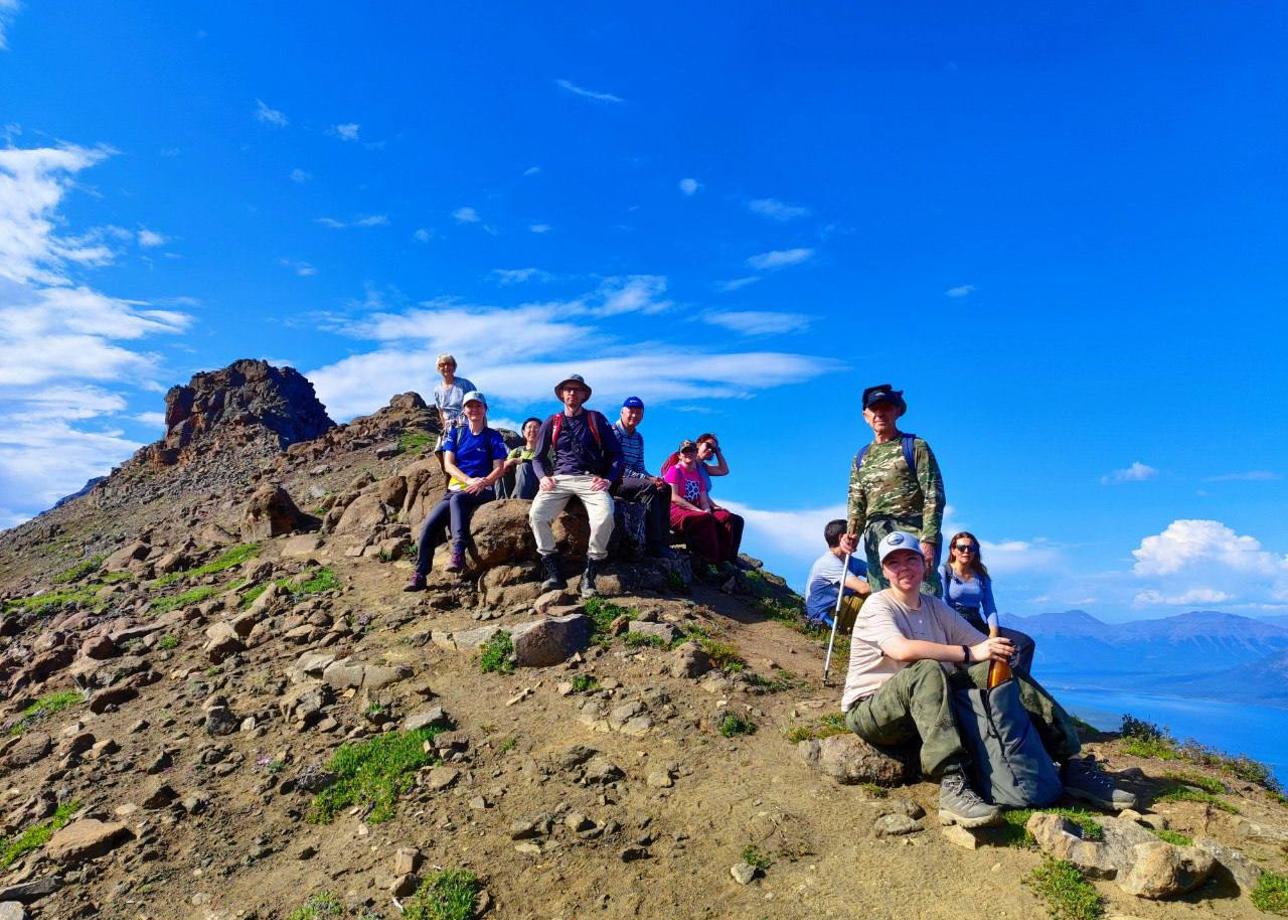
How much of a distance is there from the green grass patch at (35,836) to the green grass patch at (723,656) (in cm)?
721

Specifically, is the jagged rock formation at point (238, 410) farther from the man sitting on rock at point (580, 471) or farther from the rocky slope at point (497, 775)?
the man sitting on rock at point (580, 471)

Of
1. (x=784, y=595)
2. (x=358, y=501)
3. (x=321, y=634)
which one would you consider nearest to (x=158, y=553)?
(x=358, y=501)

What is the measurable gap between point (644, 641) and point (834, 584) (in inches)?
116

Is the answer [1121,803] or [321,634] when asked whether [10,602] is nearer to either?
[321,634]

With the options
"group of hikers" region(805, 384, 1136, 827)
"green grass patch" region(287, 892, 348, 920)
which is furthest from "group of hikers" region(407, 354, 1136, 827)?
"green grass patch" region(287, 892, 348, 920)

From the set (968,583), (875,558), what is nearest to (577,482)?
(875,558)

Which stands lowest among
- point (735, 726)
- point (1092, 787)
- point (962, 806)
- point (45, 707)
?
point (1092, 787)

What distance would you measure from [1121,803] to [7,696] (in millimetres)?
16209

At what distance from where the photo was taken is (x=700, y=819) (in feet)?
21.7

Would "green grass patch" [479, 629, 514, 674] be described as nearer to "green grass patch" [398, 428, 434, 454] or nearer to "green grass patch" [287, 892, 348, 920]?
"green grass patch" [287, 892, 348, 920]

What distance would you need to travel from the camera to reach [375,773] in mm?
7957

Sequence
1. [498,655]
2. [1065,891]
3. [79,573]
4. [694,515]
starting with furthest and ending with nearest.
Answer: [79,573], [694,515], [498,655], [1065,891]

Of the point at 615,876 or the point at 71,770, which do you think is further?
the point at 71,770

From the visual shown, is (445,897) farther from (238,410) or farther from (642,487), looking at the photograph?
(238,410)
